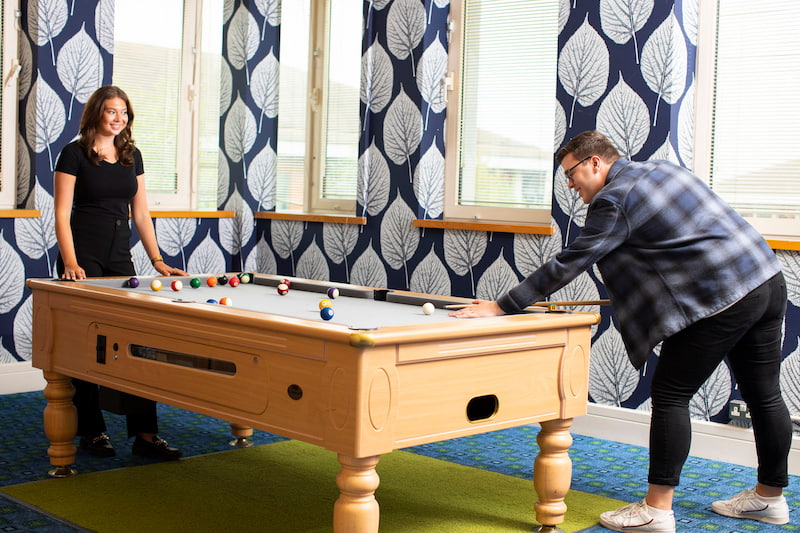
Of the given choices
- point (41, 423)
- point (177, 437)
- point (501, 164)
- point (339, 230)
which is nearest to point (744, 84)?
point (501, 164)

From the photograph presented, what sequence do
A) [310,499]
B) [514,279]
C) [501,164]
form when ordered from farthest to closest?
[501,164]
[514,279]
[310,499]

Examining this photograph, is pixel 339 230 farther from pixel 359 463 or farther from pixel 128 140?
pixel 359 463

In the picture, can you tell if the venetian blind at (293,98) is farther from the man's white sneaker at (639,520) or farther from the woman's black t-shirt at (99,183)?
the man's white sneaker at (639,520)

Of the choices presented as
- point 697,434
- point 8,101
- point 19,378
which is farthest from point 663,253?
point 8,101

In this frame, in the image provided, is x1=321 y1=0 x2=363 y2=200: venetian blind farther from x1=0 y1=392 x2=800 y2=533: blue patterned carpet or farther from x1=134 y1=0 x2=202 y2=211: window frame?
x1=0 y1=392 x2=800 y2=533: blue patterned carpet

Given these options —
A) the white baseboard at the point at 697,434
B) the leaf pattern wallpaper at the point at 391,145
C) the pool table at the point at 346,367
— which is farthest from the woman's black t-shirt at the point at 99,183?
the white baseboard at the point at 697,434

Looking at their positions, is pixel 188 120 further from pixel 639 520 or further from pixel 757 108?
pixel 639 520

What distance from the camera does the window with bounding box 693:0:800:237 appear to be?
12.5 ft

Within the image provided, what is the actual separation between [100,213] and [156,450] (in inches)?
38.3

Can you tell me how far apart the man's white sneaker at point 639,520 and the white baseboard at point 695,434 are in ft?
3.35

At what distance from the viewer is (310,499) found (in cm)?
→ 311

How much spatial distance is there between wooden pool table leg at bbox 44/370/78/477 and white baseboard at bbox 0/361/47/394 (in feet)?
4.93

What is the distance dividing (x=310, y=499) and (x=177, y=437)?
1.02 m

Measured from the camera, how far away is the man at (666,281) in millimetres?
2730
